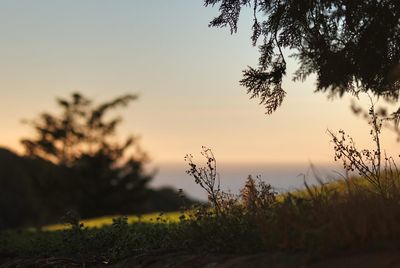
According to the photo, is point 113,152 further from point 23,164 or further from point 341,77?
point 341,77

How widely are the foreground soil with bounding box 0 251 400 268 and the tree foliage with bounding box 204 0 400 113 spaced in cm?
305

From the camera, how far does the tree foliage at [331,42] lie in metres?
8.53

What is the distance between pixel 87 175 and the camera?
1640 inches

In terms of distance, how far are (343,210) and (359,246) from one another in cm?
38

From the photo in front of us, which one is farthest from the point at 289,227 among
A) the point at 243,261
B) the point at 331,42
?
the point at 331,42

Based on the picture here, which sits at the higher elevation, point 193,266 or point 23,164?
point 23,164

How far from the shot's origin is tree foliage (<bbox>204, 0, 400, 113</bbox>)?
8531 mm

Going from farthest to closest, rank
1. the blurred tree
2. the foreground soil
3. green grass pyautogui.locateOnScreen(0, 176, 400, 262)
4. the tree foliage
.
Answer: the blurred tree
the tree foliage
green grass pyautogui.locateOnScreen(0, 176, 400, 262)
the foreground soil

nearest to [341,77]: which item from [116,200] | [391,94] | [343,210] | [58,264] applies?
[391,94]

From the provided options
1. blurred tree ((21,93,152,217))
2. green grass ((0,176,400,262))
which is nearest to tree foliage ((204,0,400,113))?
green grass ((0,176,400,262))

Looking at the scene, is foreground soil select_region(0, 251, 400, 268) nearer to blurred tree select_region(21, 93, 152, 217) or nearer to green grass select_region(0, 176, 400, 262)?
green grass select_region(0, 176, 400, 262)

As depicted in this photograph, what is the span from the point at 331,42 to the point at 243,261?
436 centimetres

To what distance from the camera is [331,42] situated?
9141 mm

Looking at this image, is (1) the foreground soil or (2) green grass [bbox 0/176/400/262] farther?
A: (2) green grass [bbox 0/176/400/262]
